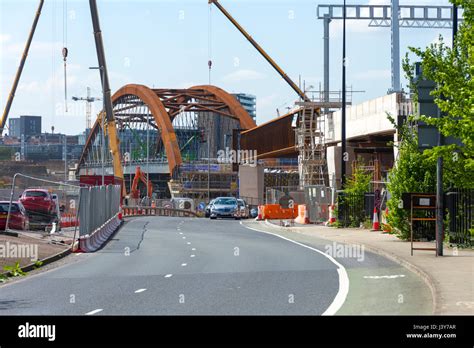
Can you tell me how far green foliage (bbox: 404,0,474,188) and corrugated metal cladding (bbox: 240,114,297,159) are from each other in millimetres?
42887

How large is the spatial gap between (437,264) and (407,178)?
362 inches

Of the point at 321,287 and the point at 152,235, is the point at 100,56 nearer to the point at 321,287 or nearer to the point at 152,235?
the point at 152,235

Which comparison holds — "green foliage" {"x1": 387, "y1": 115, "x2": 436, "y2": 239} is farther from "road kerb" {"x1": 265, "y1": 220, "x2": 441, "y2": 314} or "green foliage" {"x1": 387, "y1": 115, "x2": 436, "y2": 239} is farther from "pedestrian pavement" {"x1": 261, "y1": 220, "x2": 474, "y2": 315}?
"road kerb" {"x1": 265, "y1": 220, "x2": 441, "y2": 314}

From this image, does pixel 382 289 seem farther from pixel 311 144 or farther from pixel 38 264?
pixel 311 144

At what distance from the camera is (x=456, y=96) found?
23094mm

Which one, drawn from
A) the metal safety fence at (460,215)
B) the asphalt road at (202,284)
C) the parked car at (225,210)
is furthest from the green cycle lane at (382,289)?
the parked car at (225,210)

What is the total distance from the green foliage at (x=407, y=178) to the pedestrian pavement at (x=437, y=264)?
29.5 inches

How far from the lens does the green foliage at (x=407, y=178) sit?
98.1 ft

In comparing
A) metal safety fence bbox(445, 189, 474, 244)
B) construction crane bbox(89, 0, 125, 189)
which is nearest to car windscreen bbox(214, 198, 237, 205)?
construction crane bbox(89, 0, 125, 189)

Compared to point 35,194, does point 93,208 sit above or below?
below

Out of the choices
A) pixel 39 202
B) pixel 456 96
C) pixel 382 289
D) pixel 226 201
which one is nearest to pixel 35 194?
pixel 39 202

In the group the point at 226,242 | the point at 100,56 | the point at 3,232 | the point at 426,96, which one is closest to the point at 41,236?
the point at 3,232

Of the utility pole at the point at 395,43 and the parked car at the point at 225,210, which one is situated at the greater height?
the utility pole at the point at 395,43

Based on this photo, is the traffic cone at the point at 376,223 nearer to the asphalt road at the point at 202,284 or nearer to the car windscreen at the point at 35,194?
the asphalt road at the point at 202,284
